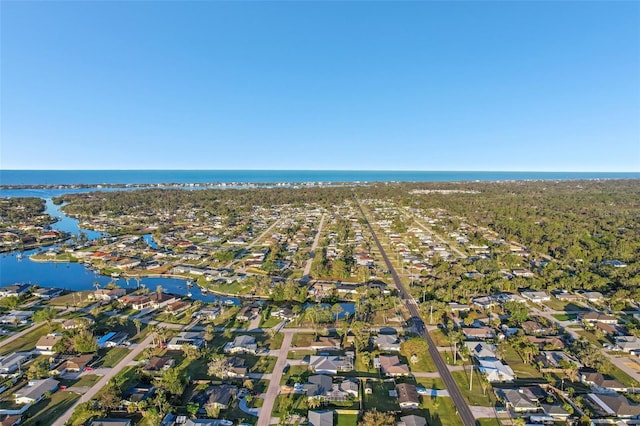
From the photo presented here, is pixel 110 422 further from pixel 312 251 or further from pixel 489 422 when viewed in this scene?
pixel 312 251

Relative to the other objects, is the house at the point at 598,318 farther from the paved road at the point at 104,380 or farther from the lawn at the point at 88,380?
the lawn at the point at 88,380

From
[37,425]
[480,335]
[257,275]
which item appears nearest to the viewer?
[37,425]

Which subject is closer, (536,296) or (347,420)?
(347,420)

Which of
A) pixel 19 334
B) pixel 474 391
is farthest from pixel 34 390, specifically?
pixel 474 391

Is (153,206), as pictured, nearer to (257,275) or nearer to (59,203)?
(59,203)

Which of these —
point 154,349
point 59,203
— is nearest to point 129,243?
point 154,349

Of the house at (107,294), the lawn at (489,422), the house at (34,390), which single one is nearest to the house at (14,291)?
the house at (107,294)
